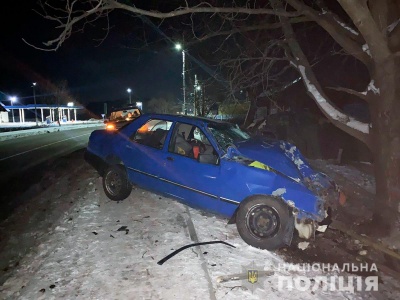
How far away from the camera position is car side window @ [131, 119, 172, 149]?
19.0 ft

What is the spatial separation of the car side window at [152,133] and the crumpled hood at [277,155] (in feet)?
5.08

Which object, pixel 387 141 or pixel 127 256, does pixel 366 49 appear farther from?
pixel 127 256

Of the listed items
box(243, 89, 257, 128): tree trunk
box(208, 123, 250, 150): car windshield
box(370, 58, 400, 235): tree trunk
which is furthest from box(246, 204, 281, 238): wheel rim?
box(243, 89, 257, 128): tree trunk

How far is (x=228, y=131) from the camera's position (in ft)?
18.5

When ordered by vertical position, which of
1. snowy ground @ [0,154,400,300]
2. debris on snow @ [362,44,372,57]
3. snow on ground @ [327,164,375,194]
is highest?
debris on snow @ [362,44,372,57]

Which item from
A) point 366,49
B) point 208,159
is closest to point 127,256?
point 208,159

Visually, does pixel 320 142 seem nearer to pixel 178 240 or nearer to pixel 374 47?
pixel 374 47

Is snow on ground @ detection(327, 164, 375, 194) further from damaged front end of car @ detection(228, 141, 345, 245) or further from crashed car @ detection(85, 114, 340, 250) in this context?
crashed car @ detection(85, 114, 340, 250)

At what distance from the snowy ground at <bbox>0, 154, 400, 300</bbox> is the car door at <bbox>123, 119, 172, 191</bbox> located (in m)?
0.63

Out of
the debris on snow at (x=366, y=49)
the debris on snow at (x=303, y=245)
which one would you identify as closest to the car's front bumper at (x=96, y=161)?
the debris on snow at (x=303, y=245)

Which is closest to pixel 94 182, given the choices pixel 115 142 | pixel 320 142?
pixel 115 142

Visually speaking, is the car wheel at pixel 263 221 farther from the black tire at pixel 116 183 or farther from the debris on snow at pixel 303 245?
the black tire at pixel 116 183

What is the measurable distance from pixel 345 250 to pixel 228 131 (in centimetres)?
274

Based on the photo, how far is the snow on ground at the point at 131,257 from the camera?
3.41 m
